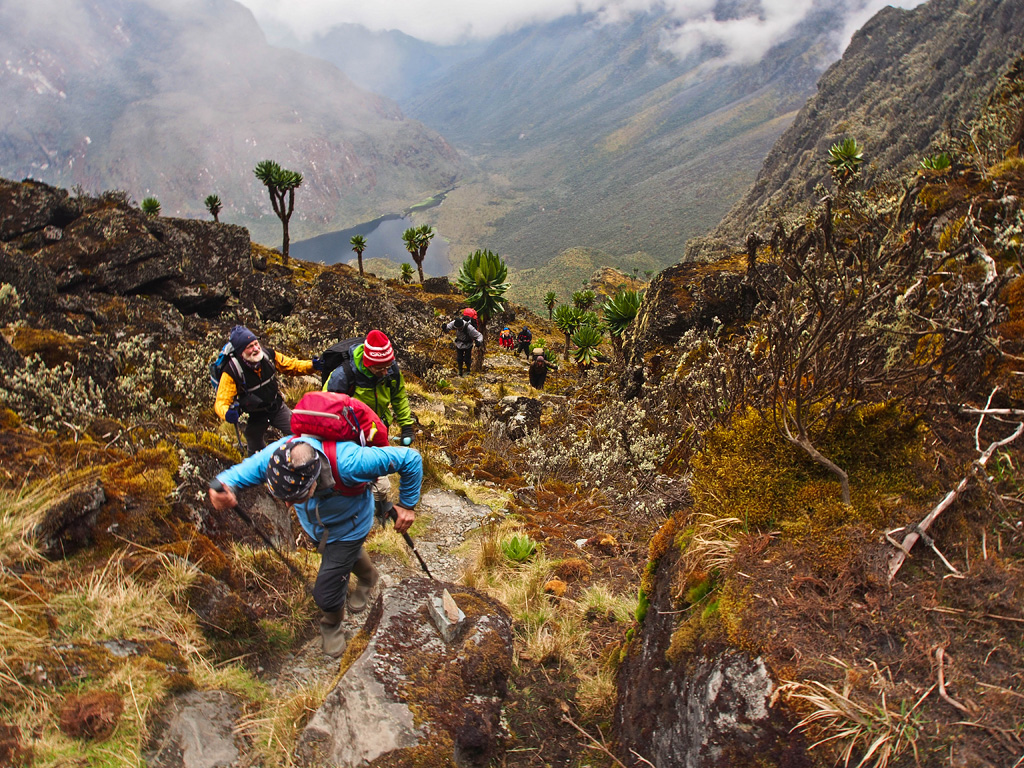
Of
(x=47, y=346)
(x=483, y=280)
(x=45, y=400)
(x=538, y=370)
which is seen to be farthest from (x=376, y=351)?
(x=483, y=280)

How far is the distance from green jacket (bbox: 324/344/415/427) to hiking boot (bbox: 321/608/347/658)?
6.51ft

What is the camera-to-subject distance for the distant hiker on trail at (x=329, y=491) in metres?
3.07

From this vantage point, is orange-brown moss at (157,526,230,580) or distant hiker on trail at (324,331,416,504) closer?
orange-brown moss at (157,526,230,580)

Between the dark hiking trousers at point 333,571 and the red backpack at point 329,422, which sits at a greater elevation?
the red backpack at point 329,422

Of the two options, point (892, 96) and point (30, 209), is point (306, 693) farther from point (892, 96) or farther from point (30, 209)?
point (892, 96)

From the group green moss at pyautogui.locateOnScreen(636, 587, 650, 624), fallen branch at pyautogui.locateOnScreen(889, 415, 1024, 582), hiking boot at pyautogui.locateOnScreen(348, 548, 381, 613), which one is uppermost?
fallen branch at pyautogui.locateOnScreen(889, 415, 1024, 582)

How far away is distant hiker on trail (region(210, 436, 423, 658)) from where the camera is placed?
3070 millimetres

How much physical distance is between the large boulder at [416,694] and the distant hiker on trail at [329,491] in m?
0.41

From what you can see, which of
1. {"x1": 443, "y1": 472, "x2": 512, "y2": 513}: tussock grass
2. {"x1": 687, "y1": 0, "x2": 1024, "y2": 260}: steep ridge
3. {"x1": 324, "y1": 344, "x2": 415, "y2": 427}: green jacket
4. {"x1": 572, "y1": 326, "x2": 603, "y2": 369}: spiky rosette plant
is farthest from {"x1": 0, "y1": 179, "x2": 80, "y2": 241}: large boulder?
{"x1": 687, "y1": 0, "x2": 1024, "y2": 260}: steep ridge

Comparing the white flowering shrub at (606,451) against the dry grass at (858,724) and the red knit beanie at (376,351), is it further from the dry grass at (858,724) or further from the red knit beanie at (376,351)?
the dry grass at (858,724)

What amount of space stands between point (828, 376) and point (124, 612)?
424 centimetres

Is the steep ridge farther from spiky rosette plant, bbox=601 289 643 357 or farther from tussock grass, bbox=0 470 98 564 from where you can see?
tussock grass, bbox=0 470 98 564

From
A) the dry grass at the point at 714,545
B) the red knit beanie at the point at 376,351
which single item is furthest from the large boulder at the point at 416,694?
the red knit beanie at the point at 376,351

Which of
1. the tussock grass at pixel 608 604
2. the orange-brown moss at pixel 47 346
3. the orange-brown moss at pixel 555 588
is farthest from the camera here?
the orange-brown moss at pixel 47 346
